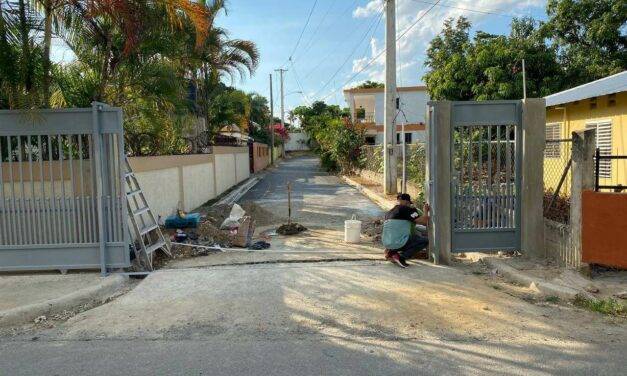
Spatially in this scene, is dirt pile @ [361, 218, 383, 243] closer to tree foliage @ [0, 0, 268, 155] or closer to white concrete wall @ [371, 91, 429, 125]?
tree foliage @ [0, 0, 268, 155]

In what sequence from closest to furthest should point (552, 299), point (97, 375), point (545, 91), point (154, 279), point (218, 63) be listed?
point (97, 375) < point (552, 299) < point (154, 279) < point (545, 91) < point (218, 63)

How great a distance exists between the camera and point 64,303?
5.98m

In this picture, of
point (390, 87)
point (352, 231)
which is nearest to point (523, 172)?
point (352, 231)

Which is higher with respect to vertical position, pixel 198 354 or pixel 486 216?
pixel 486 216

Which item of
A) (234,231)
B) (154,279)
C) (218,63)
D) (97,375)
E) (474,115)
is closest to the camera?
(97,375)

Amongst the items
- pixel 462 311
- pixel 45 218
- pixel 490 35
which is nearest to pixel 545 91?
pixel 490 35

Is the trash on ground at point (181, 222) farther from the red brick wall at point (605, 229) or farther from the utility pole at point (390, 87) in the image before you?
the utility pole at point (390, 87)

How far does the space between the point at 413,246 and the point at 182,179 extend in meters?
7.46

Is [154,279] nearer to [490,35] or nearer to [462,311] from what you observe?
[462,311]

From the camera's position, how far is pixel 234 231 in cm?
984

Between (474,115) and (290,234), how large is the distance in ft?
15.5

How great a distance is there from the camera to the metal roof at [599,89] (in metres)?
9.00

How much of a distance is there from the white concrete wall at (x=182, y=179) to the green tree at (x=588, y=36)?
1377cm

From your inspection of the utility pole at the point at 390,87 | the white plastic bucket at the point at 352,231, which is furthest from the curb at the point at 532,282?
the utility pole at the point at 390,87
